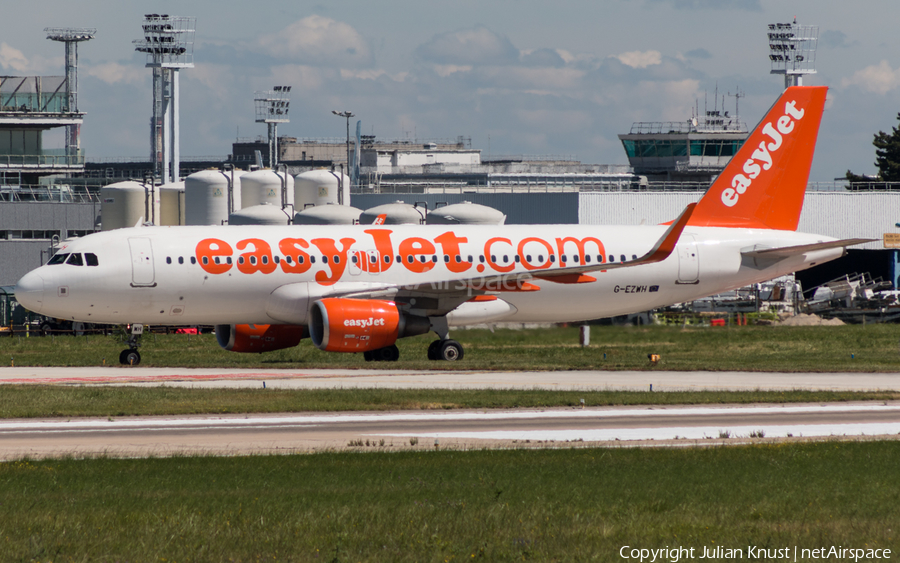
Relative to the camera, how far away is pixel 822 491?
1579 centimetres

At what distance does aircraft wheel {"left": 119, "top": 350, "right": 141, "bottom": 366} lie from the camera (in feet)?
128

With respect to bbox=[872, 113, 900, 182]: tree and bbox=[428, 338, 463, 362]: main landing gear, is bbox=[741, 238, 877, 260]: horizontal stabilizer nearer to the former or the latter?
bbox=[428, 338, 463, 362]: main landing gear

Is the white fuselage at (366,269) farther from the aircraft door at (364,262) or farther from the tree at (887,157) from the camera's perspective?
the tree at (887,157)

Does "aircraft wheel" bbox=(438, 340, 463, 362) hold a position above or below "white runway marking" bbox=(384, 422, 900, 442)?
below

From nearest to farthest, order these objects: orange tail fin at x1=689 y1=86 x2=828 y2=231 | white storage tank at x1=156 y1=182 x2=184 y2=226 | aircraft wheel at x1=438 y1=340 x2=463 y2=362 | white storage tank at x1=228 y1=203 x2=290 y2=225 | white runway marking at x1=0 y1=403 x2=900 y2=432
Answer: white runway marking at x1=0 y1=403 x2=900 y2=432 → aircraft wheel at x1=438 y1=340 x2=463 y2=362 → orange tail fin at x1=689 y1=86 x2=828 y2=231 → white storage tank at x1=228 y1=203 x2=290 y2=225 → white storage tank at x1=156 y1=182 x2=184 y2=226

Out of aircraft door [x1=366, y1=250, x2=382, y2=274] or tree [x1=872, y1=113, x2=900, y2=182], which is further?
tree [x1=872, y1=113, x2=900, y2=182]

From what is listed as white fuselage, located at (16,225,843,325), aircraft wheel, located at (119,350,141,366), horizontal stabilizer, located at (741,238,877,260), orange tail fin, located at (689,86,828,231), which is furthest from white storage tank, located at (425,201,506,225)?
aircraft wheel, located at (119,350,141,366)

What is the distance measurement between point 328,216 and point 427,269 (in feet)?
88.4

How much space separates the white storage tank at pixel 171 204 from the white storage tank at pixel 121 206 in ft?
8.65

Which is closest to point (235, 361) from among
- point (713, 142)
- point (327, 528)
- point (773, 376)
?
point (773, 376)

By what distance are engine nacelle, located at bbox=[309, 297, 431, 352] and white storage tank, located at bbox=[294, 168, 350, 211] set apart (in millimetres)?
41409

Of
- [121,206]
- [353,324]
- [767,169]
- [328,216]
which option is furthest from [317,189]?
[353,324]

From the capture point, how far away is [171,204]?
7912cm

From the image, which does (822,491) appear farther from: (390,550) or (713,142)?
(713,142)
